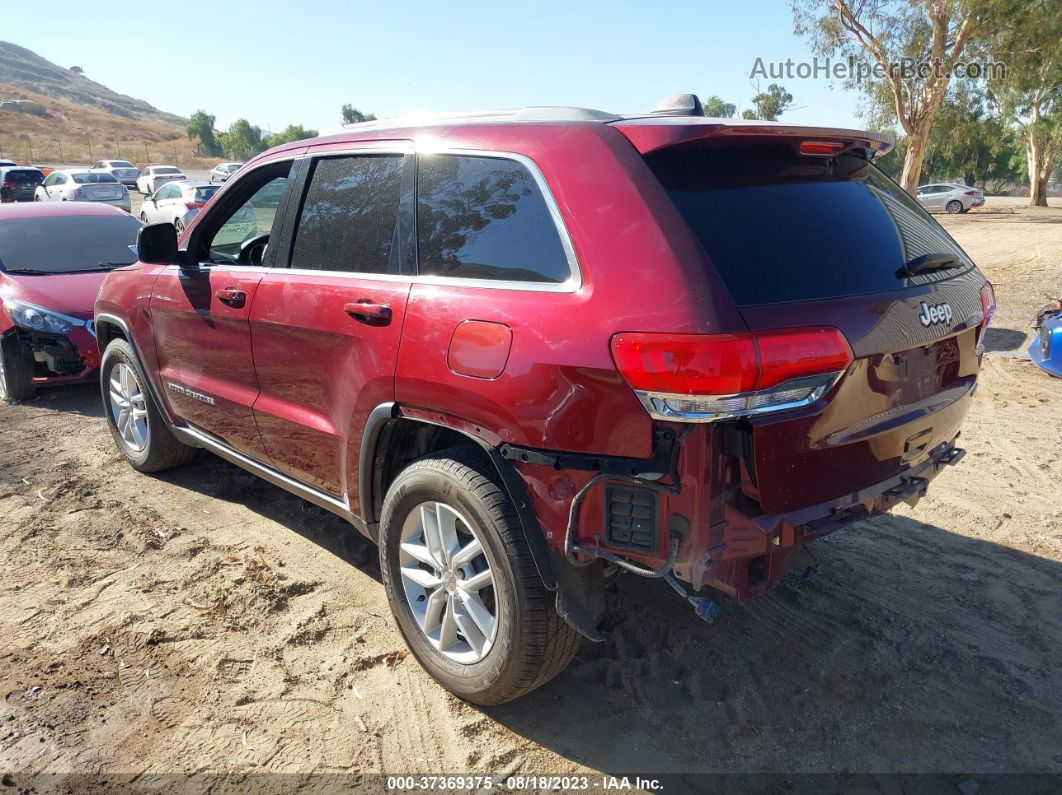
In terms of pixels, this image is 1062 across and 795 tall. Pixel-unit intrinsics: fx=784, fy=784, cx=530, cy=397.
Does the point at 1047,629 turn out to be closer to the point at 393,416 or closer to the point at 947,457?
the point at 947,457

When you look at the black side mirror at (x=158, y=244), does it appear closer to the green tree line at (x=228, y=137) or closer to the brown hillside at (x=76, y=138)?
the brown hillside at (x=76, y=138)

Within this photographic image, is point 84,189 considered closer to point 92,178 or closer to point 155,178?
point 92,178

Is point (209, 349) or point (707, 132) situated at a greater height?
point (707, 132)

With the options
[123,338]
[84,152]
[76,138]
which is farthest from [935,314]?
[76,138]

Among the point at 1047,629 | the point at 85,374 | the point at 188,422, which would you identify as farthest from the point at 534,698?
the point at 85,374

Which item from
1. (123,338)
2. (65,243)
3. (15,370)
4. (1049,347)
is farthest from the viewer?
(65,243)

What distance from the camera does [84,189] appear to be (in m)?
26.9

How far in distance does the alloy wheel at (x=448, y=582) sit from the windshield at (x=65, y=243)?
19.7 ft

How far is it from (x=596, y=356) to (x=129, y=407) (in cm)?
396

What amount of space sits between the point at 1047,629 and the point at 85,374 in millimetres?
6869

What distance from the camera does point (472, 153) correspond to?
2.78m

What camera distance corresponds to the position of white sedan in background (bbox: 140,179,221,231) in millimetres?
20516

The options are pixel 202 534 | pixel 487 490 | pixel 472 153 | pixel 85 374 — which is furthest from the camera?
pixel 85 374

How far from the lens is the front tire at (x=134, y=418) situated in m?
4.75
